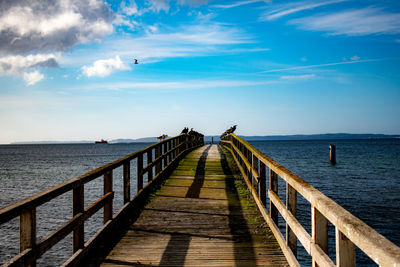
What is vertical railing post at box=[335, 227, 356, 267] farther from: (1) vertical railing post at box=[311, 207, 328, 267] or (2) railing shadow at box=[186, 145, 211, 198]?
(2) railing shadow at box=[186, 145, 211, 198]

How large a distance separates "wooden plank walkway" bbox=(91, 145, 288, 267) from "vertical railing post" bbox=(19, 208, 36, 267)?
128cm

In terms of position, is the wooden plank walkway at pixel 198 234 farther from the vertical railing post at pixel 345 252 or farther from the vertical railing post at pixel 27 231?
the vertical railing post at pixel 345 252

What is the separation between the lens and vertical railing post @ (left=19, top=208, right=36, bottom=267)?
276cm

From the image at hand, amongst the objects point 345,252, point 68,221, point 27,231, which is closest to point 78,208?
point 68,221

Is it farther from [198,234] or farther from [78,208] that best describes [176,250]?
[78,208]

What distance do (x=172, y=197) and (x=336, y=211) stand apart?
19.3 feet

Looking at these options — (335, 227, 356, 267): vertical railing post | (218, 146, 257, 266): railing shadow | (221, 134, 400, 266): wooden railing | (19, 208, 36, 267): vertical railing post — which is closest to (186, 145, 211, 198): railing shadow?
(218, 146, 257, 266): railing shadow

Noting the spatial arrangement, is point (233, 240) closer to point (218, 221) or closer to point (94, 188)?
point (218, 221)

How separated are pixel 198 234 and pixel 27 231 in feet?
9.20

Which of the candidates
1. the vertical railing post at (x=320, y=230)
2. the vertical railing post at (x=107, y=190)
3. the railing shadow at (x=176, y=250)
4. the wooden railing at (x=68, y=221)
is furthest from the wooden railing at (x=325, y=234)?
the vertical railing post at (x=107, y=190)

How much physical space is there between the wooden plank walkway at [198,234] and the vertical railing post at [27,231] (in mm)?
1280

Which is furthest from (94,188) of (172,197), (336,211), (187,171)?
(336,211)

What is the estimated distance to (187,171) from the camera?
12414mm

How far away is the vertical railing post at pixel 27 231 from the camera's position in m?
2.76
